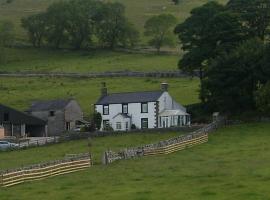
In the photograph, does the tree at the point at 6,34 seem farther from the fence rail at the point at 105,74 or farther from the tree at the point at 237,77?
the tree at the point at 237,77

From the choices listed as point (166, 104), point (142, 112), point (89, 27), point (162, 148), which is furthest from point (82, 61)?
point (162, 148)

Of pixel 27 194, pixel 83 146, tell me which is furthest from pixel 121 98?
pixel 27 194

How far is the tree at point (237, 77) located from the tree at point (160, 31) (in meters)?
78.5

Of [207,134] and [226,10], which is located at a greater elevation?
[226,10]

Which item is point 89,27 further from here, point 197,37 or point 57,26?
point 197,37

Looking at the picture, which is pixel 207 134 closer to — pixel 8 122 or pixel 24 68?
pixel 8 122

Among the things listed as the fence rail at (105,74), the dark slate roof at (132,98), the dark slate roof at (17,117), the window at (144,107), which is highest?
the fence rail at (105,74)

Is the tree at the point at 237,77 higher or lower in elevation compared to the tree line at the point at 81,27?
lower

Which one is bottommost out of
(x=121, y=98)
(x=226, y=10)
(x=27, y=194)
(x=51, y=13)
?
(x=27, y=194)

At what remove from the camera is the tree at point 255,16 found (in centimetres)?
9188

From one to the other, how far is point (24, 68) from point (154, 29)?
33.9 meters

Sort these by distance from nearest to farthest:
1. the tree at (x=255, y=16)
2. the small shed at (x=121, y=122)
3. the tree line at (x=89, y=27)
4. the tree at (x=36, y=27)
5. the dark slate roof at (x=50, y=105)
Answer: the small shed at (x=121, y=122), the tree at (x=255, y=16), the dark slate roof at (x=50, y=105), the tree line at (x=89, y=27), the tree at (x=36, y=27)

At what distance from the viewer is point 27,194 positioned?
39.8 meters

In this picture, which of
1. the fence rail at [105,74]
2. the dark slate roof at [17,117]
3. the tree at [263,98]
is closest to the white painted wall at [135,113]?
the dark slate roof at [17,117]
